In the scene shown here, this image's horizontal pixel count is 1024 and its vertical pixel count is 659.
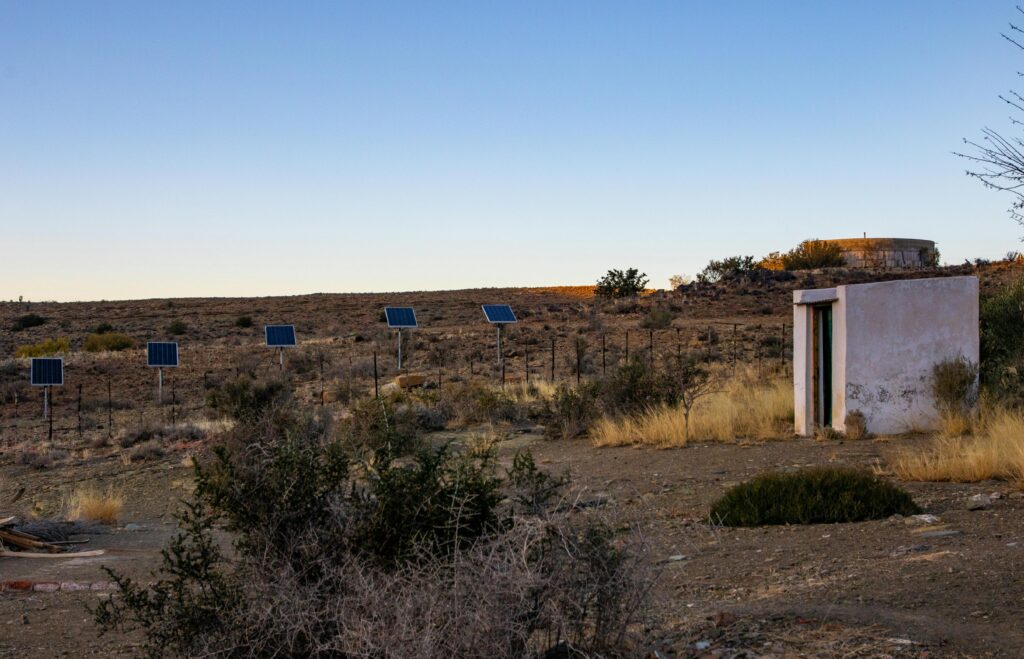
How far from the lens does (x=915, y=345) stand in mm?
16703

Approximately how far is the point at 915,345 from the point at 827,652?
12.1 m

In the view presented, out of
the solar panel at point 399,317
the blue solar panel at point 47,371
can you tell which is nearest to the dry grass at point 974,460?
the blue solar panel at point 47,371

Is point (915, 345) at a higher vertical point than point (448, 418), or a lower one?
higher

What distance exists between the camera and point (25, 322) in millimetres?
64812

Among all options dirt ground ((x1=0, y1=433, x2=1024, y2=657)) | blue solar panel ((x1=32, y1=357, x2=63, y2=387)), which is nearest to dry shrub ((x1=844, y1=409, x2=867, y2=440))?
dirt ground ((x1=0, y1=433, x2=1024, y2=657))

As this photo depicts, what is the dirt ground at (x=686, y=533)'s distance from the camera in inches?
245

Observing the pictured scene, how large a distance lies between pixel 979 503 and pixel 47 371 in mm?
23600

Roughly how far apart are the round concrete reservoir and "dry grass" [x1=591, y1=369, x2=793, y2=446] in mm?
50690

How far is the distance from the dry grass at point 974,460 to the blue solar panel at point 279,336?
23.9 meters

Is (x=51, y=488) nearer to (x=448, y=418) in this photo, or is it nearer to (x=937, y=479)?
(x=448, y=418)

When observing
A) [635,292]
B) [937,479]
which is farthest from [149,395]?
[635,292]

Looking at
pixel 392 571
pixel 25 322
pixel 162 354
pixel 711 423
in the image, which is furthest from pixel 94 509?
pixel 25 322

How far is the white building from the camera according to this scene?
54.3 feet

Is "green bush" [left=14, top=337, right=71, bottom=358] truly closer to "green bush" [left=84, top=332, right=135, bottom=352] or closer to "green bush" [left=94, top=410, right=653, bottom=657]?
"green bush" [left=84, top=332, right=135, bottom=352]
